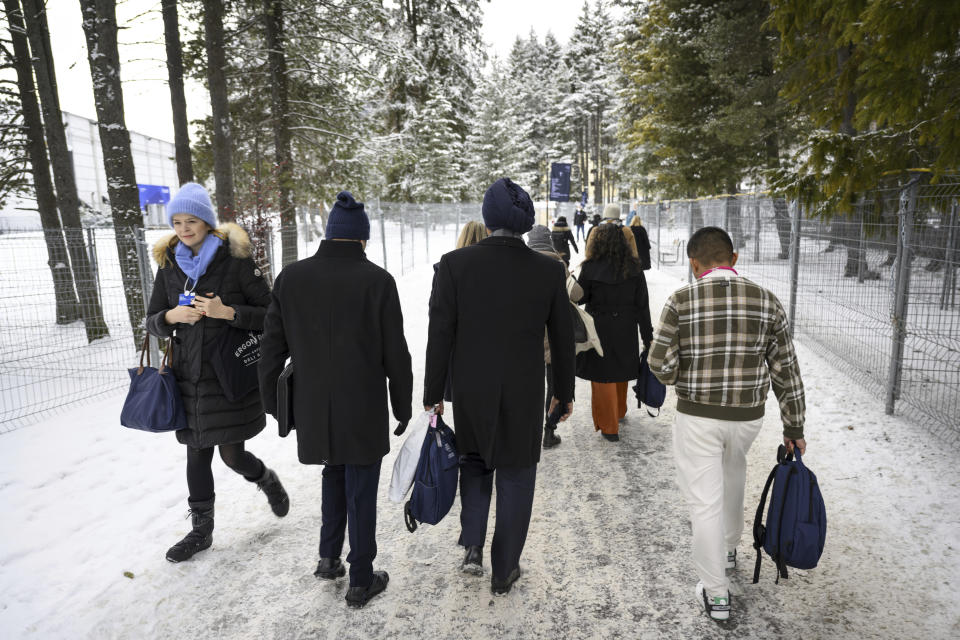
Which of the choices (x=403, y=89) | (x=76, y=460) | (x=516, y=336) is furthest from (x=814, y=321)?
(x=403, y=89)

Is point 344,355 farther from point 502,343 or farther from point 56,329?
point 56,329

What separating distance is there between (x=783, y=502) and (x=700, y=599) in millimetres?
739

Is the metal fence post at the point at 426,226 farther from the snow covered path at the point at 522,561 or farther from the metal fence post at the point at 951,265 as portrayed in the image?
the metal fence post at the point at 951,265

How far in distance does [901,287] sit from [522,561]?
4.34 metres

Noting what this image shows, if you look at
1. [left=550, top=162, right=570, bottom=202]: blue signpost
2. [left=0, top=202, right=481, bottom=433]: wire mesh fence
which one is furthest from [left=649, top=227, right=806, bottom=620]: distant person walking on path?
[left=550, top=162, right=570, bottom=202]: blue signpost

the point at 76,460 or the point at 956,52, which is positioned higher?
the point at 956,52

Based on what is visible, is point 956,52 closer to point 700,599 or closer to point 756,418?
point 756,418

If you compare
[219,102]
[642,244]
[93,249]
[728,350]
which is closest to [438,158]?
[219,102]

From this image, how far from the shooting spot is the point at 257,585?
Answer: 339cm

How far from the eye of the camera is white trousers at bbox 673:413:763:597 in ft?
9.64

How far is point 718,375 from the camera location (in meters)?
2.88

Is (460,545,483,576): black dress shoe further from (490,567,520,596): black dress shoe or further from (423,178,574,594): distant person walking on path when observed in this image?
(423,178,574,594): distant person walking on path

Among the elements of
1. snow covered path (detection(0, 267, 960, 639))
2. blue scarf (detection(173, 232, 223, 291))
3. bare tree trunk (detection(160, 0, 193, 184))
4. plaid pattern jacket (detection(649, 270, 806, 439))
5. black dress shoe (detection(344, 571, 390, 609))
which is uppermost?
bare tree trunk (detection(160, 0, 193, 184))

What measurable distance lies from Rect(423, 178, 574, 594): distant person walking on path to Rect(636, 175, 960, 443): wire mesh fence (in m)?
3.56
